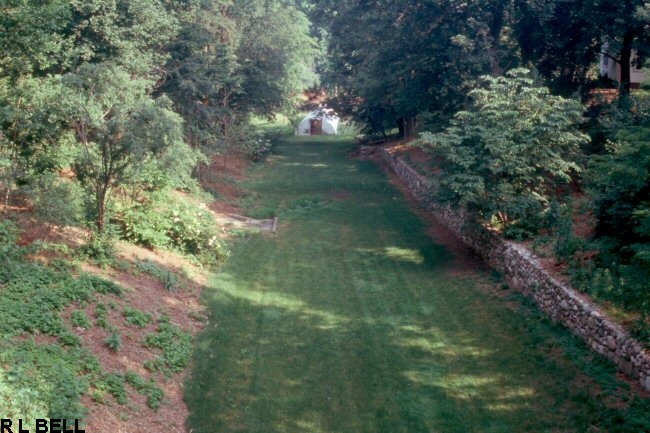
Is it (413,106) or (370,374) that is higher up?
(413,106)

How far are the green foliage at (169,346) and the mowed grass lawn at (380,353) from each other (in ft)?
1.05

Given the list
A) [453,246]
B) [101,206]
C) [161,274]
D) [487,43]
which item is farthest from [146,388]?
[487,43]

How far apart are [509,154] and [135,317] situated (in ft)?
32.9

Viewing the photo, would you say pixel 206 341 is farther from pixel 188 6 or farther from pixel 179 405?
pixel 188 6

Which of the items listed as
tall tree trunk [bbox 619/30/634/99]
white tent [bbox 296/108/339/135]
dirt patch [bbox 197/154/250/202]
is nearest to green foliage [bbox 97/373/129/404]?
dirt patch [bbox 197/154/250/202]

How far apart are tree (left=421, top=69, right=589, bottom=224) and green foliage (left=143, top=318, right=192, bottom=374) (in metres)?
7.65

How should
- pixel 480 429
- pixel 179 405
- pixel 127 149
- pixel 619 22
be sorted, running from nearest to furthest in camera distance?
pixel 480 429 → pixel 179 405 → pixel 127 149 → pixel 619 22

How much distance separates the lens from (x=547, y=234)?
15.6 m

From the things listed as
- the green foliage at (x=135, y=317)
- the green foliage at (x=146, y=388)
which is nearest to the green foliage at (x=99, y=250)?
the green foliage at (x=135, y=317)

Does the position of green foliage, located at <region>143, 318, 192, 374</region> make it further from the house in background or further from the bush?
the house in background

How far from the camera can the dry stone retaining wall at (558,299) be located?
9609 mm

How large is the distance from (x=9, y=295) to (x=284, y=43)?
1071 inches

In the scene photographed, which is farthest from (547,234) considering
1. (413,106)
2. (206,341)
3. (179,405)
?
(413,106)

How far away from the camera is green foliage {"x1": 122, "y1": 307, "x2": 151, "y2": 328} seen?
11367mm
